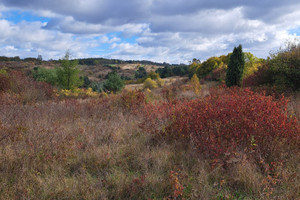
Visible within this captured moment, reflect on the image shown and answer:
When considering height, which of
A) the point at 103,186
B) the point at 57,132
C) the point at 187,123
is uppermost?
the point at 187,123

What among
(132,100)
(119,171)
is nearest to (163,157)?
(119,171)

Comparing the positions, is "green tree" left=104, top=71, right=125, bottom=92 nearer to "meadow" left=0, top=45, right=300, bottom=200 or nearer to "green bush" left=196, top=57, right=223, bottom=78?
"green bush" left=196, top=57, right=223, bottom=78

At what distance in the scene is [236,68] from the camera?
19.0 meters

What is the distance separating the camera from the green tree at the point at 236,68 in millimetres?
18969

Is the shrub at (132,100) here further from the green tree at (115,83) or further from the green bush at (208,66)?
the green bush at (208,66)

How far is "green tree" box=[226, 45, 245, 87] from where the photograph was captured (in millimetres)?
18969

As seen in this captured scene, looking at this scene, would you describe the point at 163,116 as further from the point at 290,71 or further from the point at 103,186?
the point at 290,71

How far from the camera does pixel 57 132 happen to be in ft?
16.0

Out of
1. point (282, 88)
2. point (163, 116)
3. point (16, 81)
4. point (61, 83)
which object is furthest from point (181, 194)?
point (61, 83)

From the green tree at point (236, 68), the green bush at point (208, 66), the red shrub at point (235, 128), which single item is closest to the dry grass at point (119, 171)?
the red shrub at point (235, 128)

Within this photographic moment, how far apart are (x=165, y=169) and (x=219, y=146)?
1.06 m

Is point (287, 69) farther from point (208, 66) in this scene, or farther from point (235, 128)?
point (208, 66)

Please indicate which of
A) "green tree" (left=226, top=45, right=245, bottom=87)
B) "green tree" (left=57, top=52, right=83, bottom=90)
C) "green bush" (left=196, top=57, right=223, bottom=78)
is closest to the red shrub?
"green tree" (left=226, top=45, right=245, bottom=87)

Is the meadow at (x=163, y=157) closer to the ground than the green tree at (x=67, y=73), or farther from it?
closer to the ground
